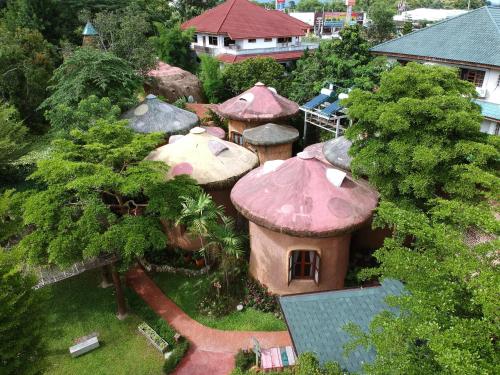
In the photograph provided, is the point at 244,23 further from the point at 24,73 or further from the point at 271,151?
the point at 271,151

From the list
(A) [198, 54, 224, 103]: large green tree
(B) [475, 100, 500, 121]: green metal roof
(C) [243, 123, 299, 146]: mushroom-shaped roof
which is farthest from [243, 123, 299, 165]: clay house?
(A) [198, 54, 224, 103]: large green tree

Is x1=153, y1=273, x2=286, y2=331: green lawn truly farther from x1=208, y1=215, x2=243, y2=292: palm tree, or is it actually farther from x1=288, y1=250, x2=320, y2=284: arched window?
x1=288, y1=250, x2=320, y2=284: arched window

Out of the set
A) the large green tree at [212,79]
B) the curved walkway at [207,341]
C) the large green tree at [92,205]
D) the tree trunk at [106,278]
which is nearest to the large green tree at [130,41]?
the large green tree at [212,79]

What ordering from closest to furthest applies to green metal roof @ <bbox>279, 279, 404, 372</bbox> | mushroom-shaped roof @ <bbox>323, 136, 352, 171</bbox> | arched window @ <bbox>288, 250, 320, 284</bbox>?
green metal roof @ <bbox>279, 279, 404, 372</bbox> → arched window @ <bbox>288, 250, 320, 284</bbox> → mushroom-shaped roof @ <bbox>323, 136, 352, 171</bbox>

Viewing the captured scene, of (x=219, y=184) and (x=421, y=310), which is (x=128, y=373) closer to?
(x=219, y=184)

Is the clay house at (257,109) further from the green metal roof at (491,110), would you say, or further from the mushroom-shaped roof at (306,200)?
the green metal roof at (491,110)

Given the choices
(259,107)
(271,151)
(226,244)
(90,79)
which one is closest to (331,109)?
(271,151)

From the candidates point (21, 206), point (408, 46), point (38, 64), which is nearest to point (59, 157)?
point (21, 206)
